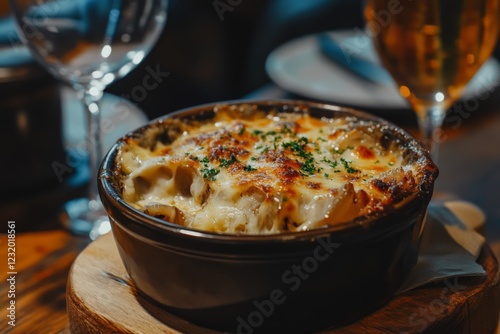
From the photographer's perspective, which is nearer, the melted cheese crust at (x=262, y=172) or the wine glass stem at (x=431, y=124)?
the melted cheese crust at (x=262, y=172)

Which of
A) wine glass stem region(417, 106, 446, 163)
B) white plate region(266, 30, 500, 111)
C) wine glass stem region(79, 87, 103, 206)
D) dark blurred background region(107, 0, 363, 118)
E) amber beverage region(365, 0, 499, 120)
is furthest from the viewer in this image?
Answer: dark blurred background region(107, 0, 363, 118)

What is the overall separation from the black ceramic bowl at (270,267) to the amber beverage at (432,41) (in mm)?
416

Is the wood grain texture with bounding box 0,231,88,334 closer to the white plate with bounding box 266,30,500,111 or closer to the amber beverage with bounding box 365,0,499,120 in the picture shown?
the amber beverage with bounding box 365,0,499,120

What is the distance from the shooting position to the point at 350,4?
307cm

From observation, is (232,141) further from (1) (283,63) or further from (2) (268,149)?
(1) (283,63)

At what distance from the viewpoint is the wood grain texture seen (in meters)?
1.03

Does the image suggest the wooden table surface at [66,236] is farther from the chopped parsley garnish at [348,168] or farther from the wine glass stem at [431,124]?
the chopped parsley garnish at [348,168]

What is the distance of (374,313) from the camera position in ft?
2.80

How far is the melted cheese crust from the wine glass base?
37 centimetres

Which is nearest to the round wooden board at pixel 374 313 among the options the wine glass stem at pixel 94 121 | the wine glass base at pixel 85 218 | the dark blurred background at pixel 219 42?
the wine glass base at pixel 85 218

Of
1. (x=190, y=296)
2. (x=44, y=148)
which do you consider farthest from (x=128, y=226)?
(x=44, y=148)

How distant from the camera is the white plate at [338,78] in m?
1.78

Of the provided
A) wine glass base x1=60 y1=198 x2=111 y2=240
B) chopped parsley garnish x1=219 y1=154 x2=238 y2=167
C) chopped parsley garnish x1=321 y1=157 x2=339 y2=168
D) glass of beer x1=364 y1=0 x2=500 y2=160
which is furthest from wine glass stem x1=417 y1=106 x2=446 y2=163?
wine glass base x1=60 y1=198 x2=111 y2=240

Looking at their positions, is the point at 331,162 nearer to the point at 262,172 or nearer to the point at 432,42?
the point at 262,172
